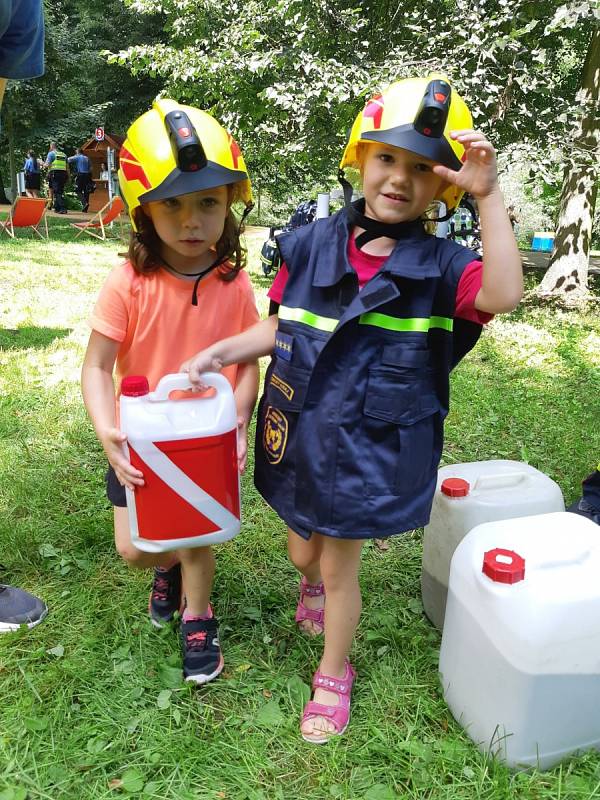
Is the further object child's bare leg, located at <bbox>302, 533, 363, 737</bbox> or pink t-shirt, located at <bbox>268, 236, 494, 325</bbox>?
child's bare leg, located at <bbox>302, 533, 363, 737</bbox>

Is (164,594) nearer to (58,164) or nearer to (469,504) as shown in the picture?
(469,504)

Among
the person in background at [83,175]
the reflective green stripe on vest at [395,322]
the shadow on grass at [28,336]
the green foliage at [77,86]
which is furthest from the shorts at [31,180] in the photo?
the reflective green stripe on vest at [395,322]

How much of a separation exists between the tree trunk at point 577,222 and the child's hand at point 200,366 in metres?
7.65

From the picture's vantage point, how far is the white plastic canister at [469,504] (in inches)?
85.6

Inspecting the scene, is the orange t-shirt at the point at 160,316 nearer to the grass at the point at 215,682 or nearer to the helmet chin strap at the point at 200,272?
the helmet chin strap at the point at 200,272

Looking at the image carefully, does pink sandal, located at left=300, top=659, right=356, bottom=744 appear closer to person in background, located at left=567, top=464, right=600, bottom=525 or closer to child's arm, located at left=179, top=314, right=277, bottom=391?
child's arm, located at left=179, top=314, right=277, bottom=391

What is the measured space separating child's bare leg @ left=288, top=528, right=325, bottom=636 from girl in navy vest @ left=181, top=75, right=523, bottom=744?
0.23 meters

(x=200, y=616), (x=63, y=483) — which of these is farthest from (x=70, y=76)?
(x=200, y=616)

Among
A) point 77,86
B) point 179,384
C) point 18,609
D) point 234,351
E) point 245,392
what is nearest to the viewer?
point 179,384

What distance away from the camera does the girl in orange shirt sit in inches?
66.9

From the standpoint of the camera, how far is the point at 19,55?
2.03 metres

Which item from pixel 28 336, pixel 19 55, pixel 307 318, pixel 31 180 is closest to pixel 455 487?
pixel 307 318

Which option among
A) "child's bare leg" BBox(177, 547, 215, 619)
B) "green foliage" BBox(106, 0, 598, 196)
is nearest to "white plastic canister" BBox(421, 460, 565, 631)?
"child's bare leg" BBox(177, 547, 215, 619)

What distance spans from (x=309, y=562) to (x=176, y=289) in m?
0.98
